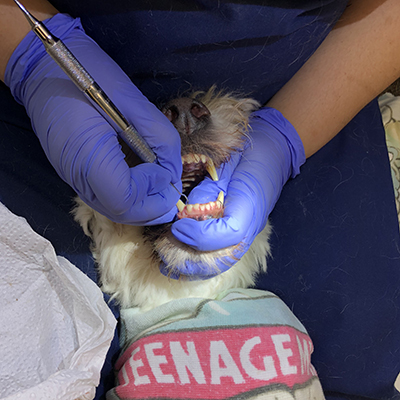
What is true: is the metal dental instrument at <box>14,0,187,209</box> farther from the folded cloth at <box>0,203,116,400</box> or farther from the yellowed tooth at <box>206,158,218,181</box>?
the folded cloth at <box>0,203,116,400</box>

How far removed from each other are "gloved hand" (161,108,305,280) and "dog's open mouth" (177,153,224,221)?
0.02 m

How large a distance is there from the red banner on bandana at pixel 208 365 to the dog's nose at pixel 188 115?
21.8 inches

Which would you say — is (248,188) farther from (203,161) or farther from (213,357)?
(213,357)

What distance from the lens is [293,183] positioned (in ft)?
4.16

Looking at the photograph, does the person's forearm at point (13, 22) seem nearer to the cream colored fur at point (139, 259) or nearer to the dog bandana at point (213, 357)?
the cream colored fur at point (139, 259)

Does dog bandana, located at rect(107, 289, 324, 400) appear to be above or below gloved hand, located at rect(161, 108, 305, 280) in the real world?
below

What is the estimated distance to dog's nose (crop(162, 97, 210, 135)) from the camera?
92 cm

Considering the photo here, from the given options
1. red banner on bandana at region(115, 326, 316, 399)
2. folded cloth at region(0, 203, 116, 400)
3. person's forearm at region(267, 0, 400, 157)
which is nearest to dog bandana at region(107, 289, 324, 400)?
red banner on bandana at region(115, 326, 316, 399)

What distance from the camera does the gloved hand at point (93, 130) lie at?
772mm

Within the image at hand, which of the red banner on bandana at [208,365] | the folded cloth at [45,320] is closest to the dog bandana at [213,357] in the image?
the red banner on bandana at [208,365]

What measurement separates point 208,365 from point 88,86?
0.74m

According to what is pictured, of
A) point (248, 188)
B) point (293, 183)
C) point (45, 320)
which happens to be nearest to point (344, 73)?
point (293, 183)

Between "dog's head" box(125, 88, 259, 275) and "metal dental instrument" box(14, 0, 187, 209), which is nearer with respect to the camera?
"metal dental instrument" box(14, 0, 187, 209)

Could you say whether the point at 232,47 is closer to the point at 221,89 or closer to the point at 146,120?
the point at 221,89
